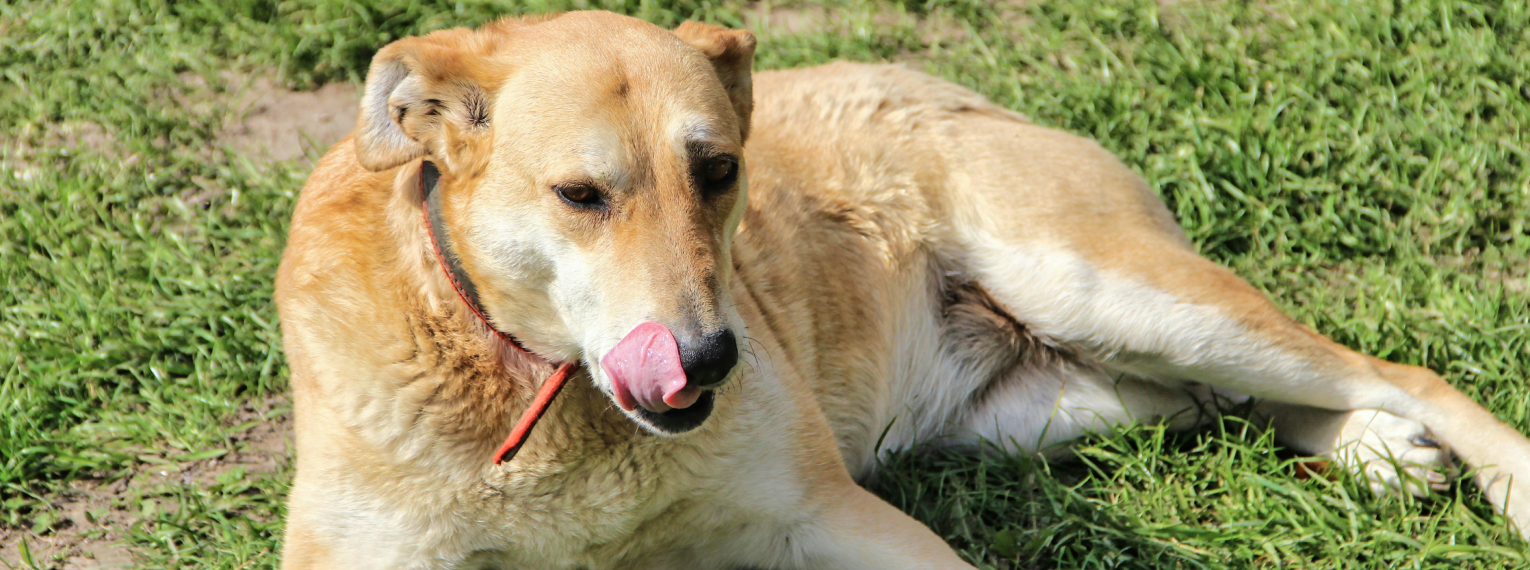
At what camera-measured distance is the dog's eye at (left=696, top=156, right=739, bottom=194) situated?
2.40 m

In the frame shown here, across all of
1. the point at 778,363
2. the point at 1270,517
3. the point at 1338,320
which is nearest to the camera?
the point at 778,363

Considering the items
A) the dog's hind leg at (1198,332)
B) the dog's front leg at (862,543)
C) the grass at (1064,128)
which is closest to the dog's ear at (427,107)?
the dog's front leg at (862,543)

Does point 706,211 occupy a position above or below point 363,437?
above

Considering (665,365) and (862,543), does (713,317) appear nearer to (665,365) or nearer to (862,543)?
(665,365)

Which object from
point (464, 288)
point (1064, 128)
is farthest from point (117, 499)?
point (1064, 128)

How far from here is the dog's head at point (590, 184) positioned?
2232 mm

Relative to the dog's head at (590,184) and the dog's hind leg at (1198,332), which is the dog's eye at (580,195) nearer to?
the dog's head at (590,184)

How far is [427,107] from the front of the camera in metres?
2.40

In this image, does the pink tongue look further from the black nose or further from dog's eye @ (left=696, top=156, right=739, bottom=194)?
dog's eye @ (left=696, top=156, right=739, bottom=194)

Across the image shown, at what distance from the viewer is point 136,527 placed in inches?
132

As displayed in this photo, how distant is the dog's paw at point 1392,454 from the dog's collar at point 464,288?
2227 mm

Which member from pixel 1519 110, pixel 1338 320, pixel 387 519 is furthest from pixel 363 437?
pixel 1519 110

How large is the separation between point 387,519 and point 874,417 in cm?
146

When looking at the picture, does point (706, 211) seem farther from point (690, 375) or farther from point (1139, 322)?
point (1139, 322)
